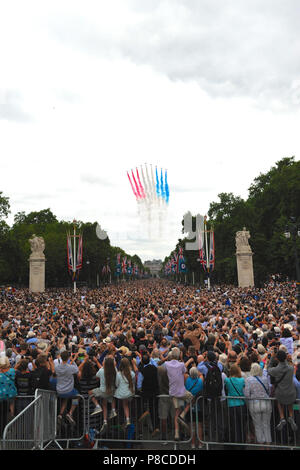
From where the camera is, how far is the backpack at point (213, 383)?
7.54 m

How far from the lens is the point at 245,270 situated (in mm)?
46875

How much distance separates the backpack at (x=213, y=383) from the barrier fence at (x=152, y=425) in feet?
0.66

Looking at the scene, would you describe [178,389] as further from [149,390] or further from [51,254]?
[51,254]

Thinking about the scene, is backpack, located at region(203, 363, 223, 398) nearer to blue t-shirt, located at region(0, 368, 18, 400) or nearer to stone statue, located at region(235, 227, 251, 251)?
blue t-shirt, located at region(0, 368, 18, 400)

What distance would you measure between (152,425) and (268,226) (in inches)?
2102

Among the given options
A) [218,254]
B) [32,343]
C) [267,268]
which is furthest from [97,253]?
[32,343]

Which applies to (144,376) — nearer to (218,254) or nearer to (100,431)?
(100,431)

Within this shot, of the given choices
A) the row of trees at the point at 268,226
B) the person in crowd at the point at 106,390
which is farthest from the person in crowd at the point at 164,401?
the row of trees at the point at 268,226

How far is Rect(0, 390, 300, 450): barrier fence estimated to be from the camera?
23.9 ft

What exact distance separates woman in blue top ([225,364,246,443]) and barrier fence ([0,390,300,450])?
16 mm

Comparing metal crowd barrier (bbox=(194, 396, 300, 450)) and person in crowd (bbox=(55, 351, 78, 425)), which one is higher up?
person in crowd (bbox=(55, 351, 78, 425))

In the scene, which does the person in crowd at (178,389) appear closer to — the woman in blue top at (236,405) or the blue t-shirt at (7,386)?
the woman in blue top at (236,405)

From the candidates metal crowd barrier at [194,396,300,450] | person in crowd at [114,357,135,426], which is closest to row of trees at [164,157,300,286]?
metal crowd barrier at [194,396,300,450]
